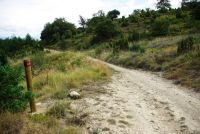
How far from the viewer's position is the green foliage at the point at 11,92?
6.91 meters

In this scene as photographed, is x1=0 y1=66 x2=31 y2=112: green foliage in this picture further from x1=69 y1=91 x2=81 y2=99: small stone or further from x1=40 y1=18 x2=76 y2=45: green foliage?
x1=40 y1=18 x2=76 y2=45: green foliage

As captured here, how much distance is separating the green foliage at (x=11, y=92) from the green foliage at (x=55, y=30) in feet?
214

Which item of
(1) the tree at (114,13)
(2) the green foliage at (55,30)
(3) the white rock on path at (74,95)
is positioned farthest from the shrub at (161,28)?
(1) the tree at (114,13)

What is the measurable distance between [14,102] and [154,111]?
394cm

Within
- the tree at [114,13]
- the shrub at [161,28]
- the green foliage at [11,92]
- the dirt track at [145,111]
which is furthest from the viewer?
the tree at [114,13]

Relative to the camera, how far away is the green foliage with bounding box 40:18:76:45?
239 ft

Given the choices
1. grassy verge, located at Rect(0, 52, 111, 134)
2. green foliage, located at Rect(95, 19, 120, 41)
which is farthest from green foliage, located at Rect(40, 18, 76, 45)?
grassy verge, located at Rect(0, 52, 111, 134)

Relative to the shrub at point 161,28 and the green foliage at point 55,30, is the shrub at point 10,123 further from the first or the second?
the green foliage at point 55,30

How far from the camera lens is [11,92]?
696 cm

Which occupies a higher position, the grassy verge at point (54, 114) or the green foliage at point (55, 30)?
the green foliage at point (55, 30)

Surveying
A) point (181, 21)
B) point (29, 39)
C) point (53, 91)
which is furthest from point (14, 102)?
point (29, 39)

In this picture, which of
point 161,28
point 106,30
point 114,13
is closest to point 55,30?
point 114,13

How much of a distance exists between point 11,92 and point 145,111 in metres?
3.79

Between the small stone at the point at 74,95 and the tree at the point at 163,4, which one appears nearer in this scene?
the small stone at the point at 74,95
